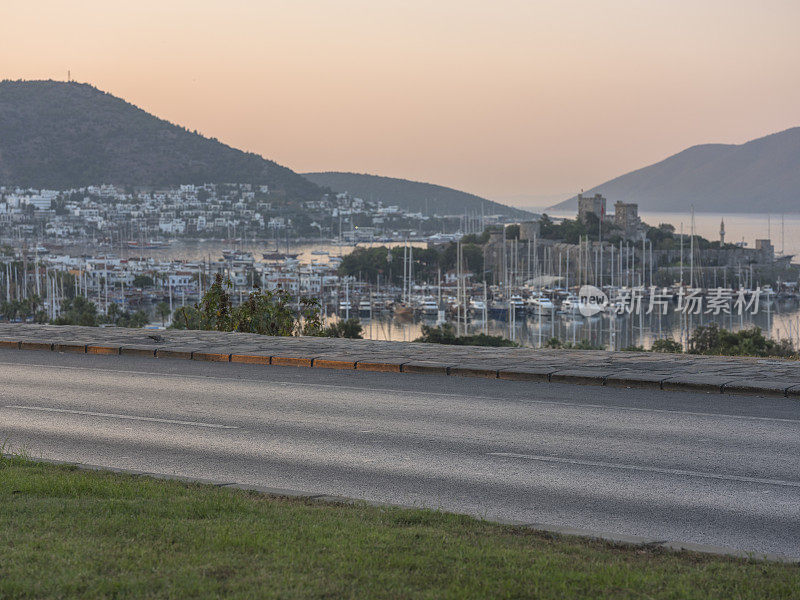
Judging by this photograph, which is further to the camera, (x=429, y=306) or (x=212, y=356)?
(x=429, y=306)

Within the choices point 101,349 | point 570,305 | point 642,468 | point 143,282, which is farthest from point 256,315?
point 143,282

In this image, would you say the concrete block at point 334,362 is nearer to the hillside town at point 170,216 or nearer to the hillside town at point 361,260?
the hillside town at point 361,260

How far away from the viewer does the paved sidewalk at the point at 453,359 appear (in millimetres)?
12648

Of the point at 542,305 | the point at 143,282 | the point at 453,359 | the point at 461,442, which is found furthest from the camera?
the point at 143,282

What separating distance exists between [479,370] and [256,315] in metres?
7.23

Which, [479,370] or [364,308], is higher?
[364,308]

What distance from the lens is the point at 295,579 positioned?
494 cm

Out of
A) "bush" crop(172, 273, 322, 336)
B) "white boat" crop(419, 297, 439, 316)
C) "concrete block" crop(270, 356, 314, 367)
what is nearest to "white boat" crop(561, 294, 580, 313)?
"white boat" crop(419, 297, 439, 316)

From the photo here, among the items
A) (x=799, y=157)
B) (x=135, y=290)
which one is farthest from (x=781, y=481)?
(x=799, y=157)

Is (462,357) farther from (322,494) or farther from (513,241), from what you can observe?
(513,241)

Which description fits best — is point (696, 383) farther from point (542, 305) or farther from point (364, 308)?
point (542, 305)

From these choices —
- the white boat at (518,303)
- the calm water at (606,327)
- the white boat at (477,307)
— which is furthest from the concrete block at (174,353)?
the white boat at (518,303)

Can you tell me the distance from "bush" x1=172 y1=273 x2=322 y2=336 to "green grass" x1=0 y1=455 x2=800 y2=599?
42.3 feet

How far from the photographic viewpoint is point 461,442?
9.49 metres
